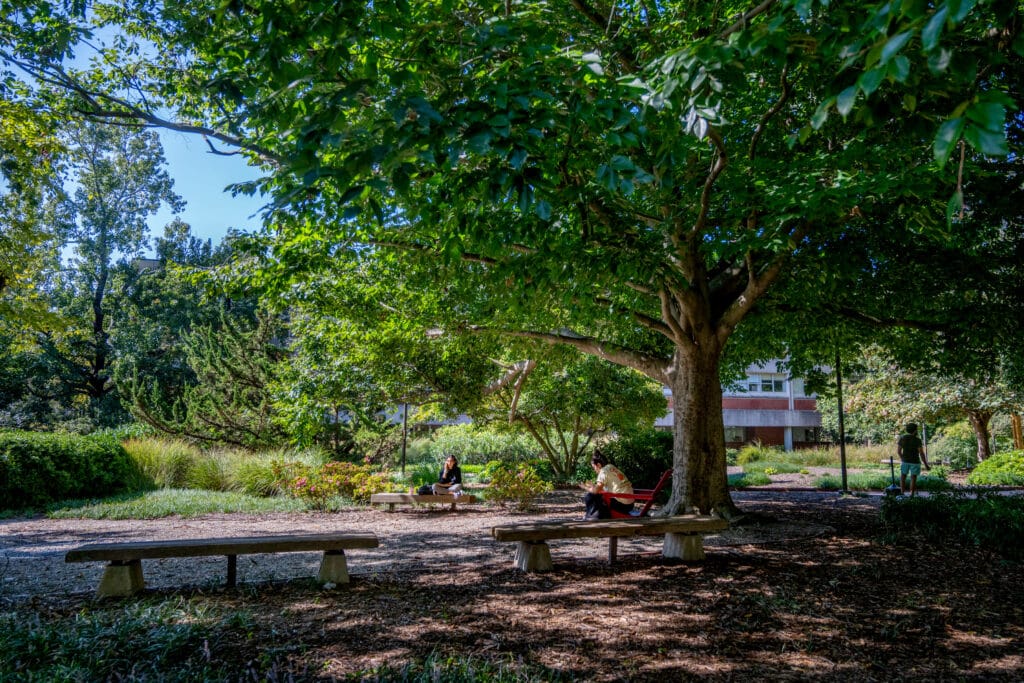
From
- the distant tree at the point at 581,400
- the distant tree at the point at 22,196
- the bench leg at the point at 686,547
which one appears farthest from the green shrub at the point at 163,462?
the bench leg at the point at 686,547

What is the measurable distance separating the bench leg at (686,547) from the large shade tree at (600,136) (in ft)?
6.91


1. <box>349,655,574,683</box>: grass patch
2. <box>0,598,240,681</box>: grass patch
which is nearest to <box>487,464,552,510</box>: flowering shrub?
<box>0,598,240,681</box>: grass patch

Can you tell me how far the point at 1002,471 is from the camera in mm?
19016

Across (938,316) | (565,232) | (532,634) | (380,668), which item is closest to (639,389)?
(938,316)

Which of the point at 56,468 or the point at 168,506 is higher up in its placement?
the point at 56,468

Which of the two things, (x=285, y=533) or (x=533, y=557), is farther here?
(x=285, y=533)

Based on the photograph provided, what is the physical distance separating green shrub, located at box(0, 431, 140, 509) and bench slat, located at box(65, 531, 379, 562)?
33.3 feet

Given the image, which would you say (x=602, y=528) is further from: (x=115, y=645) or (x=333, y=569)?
(x=115, y=645)

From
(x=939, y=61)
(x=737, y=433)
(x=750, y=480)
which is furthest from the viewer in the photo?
(x=737, y=433)

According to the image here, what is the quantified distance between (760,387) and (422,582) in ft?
144

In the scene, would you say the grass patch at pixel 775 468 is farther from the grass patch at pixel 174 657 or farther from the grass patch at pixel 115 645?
the grass patch at pixel 115 645

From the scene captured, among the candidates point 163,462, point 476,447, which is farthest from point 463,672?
point 476,447

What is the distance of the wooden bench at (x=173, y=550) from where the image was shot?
545 cm

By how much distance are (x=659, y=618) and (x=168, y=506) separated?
1080cm
